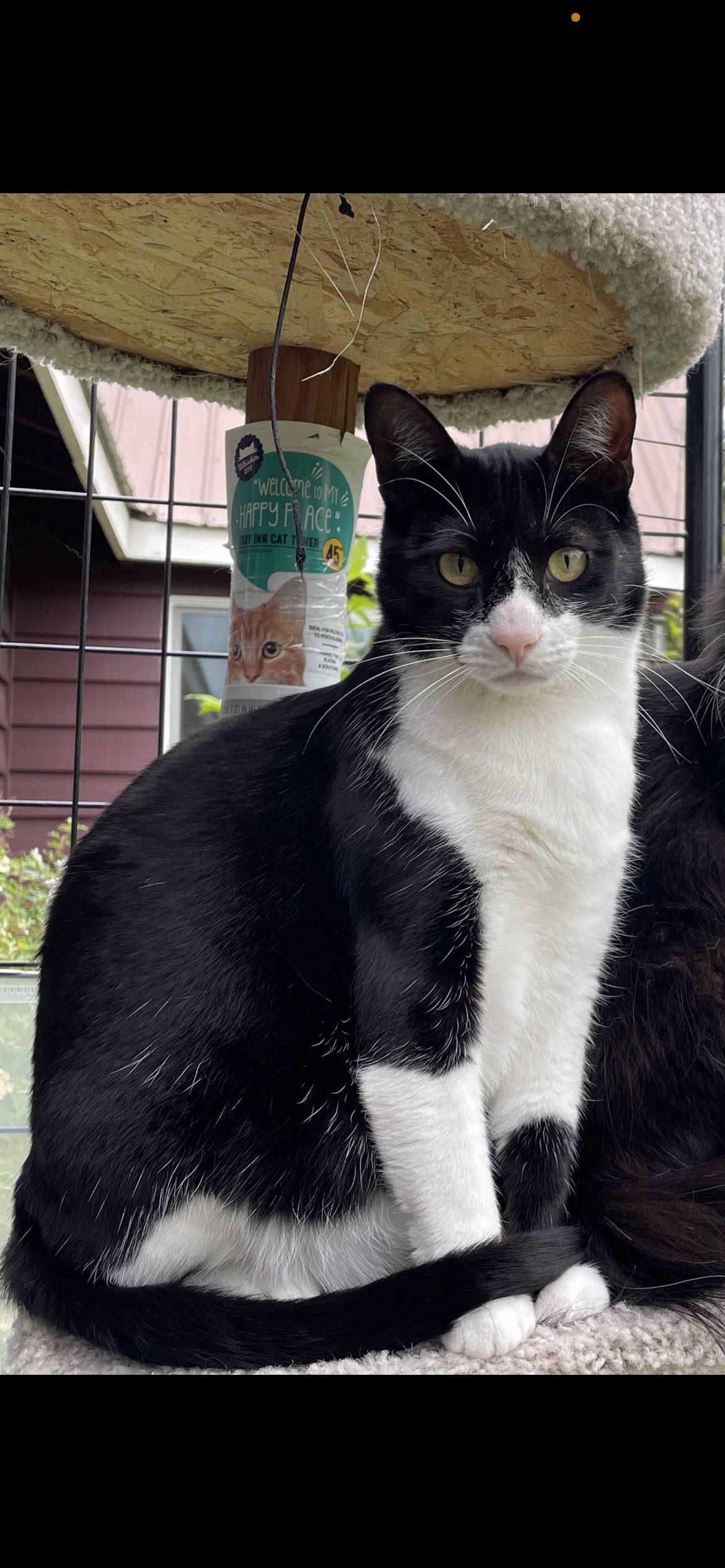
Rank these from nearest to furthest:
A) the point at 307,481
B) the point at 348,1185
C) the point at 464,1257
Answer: the point at 464,1257 → the point at 348,1185 → the point at 307,481

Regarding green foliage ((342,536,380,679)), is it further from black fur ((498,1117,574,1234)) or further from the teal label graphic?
black fur ((498,1117,574,1234))

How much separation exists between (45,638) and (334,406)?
1736mm

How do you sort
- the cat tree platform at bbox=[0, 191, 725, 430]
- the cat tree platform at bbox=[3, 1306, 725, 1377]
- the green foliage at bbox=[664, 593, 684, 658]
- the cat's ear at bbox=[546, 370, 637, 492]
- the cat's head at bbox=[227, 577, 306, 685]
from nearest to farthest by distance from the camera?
the cat tree platform at bbox=[3, 1306, 725, 1377], the cat's ear at bbox=[546, 370, 637, 492], the cat tree platform at bbox=[0, 191, 725, 430], the cat's head at bbox=[227, 577, 306, 685], the green foliage at bbox=[664, 593, 684, 658]

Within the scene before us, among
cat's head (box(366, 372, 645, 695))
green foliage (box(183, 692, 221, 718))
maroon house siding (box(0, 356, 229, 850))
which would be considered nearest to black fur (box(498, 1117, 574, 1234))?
cat's head (box(366, 372, 645, 695))

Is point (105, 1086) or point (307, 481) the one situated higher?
point (307, 481)

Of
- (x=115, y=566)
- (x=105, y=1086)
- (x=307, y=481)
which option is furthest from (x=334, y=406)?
(x=115, y=566)

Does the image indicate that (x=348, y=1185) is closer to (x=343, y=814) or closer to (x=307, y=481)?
(x=343, y=814)

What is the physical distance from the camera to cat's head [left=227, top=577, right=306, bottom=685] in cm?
119

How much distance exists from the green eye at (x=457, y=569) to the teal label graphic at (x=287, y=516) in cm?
42

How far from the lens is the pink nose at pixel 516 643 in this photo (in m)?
0.72

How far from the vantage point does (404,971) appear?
2.41ft

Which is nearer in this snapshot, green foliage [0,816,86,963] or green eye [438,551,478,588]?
green eye [438,551,478,588]

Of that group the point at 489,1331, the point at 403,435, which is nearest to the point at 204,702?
the point at 403,435

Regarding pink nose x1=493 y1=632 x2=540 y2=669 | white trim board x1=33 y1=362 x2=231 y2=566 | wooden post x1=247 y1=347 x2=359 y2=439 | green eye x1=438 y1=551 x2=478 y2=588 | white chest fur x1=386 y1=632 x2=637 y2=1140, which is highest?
white trim board x1=33 y1=362 x2=231 y2=566
